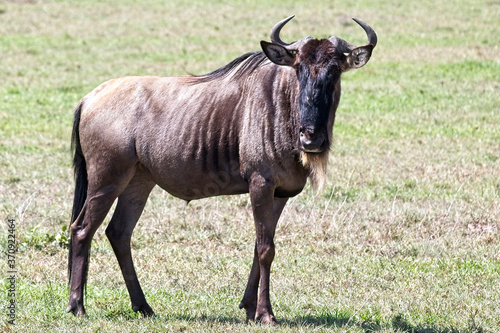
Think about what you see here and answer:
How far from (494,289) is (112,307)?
10.2 ft

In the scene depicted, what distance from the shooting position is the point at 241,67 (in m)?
6.43

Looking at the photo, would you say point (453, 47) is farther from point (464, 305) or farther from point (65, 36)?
point (464, 305)

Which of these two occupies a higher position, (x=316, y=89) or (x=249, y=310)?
(x=316, y=89)

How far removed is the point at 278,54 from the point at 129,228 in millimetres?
1918

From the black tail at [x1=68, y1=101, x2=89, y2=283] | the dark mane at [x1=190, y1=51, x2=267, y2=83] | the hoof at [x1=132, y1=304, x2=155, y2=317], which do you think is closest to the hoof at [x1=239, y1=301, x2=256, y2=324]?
the hoof at [x1=132, y1=304, x2=155, y2=317]

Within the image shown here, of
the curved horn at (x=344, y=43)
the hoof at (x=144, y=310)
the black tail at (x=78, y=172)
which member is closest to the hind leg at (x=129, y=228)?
the hoof at (x=144, y=310)

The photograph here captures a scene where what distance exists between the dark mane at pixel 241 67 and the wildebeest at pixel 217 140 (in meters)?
0.01

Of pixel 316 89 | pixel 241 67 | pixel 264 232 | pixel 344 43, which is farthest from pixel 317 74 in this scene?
pixel 264 232

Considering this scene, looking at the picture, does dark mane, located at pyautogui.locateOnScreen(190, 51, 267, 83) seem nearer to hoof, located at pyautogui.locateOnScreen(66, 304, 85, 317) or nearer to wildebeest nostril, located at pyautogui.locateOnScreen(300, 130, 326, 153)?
wildebeest nostril, located at pyautogui.locateOnScreen(300, 130, 326, 153)

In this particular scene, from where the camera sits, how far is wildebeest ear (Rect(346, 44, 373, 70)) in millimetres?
5777

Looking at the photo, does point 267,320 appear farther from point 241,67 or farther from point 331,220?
point 331,220

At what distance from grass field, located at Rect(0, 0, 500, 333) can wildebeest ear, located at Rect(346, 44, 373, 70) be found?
1.85 metres

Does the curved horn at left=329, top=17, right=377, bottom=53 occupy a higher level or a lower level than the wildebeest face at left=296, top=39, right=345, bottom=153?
higher

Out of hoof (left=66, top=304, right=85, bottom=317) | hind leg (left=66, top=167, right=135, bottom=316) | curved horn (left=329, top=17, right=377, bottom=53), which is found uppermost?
curved horn (left=329, top=17, right=377, bottom=53)
